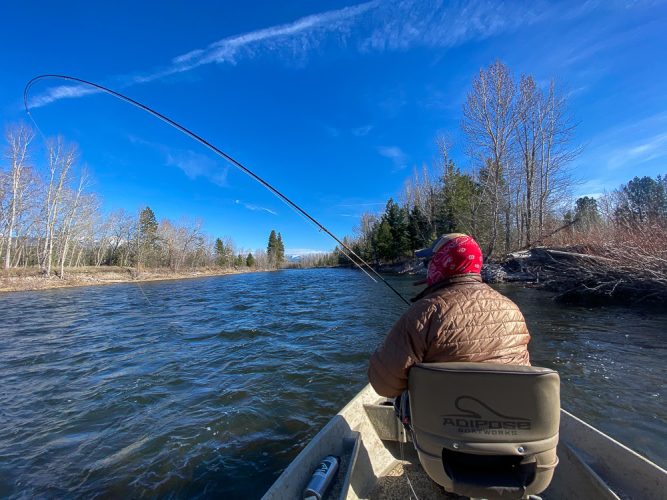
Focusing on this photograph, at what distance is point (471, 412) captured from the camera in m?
1.57

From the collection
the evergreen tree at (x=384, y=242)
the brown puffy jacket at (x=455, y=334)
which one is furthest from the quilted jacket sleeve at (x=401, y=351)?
the evergreen tree at (x=384, y=242)

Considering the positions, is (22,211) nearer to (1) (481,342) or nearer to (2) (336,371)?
(2) (336,371)

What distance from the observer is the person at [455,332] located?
5.89 feet

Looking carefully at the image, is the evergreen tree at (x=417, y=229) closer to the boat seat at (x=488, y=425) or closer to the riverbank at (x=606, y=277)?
the riverbank at (x=606, y=277)

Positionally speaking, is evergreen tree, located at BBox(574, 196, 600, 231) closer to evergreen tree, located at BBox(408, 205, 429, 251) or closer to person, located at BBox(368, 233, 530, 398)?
evergreen tree, located at BBox(408, 205, 429, 251)

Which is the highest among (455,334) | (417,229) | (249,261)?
(417,229)

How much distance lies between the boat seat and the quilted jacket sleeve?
135 mm

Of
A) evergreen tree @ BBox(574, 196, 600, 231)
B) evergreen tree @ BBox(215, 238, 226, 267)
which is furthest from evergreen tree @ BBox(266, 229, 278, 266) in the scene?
evergreen tree @ BBox(574, 196, 600, 231)

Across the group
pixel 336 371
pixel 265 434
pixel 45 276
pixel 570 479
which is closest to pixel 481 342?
pixel 570 479

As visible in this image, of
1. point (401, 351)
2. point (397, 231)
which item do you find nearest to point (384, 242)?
point (397, 231)

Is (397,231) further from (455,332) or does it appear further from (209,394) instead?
(455,332)

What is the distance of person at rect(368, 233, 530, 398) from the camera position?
1.79 m

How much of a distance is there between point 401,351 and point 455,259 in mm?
721

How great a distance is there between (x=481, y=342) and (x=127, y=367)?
7730 mm
